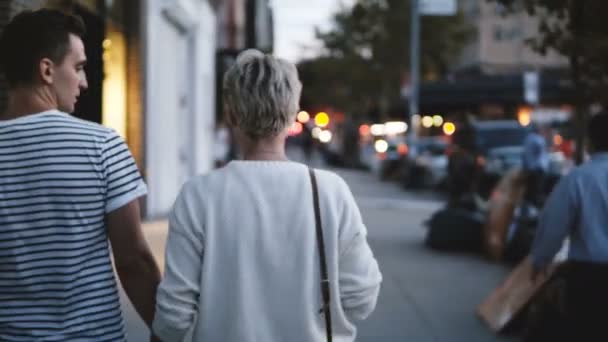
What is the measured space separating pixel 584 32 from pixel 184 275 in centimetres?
703

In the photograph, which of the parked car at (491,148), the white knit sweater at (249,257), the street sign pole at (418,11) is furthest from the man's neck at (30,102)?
the street sign pole at (418,11)

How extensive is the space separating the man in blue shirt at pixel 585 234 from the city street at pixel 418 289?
2.70 metres

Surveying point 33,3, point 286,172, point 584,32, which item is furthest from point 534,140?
point 286,172

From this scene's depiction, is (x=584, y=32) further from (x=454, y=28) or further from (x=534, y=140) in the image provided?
(x=454, y=28)

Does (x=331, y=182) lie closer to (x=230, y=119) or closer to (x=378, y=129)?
(x=230, y=119)

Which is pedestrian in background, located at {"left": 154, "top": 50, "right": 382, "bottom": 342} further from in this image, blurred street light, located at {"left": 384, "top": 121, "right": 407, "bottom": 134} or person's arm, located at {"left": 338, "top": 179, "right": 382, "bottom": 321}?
blurred street light, located at {"left": 384, "top": 121, "right": 407, "bottom": 134}

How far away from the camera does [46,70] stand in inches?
119

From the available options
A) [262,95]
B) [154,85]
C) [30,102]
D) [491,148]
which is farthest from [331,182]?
[491,148]

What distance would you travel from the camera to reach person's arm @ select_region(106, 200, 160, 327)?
2994 millimetres

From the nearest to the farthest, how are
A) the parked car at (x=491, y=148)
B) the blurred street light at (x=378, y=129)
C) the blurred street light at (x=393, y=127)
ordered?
1. the parked car at (x=491, y=148)
2. the blurred street light at (x=393, y=127)
3. the blurred street light at (x=378, y=129)

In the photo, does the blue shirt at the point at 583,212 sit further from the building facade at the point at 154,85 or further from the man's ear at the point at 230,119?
the building facade at the point at 154,85

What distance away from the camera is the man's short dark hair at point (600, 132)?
5432 millimetres

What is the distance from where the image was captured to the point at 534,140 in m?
19.4

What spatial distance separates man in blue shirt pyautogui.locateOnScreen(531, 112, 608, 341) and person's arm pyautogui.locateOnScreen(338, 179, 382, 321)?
2.47m
